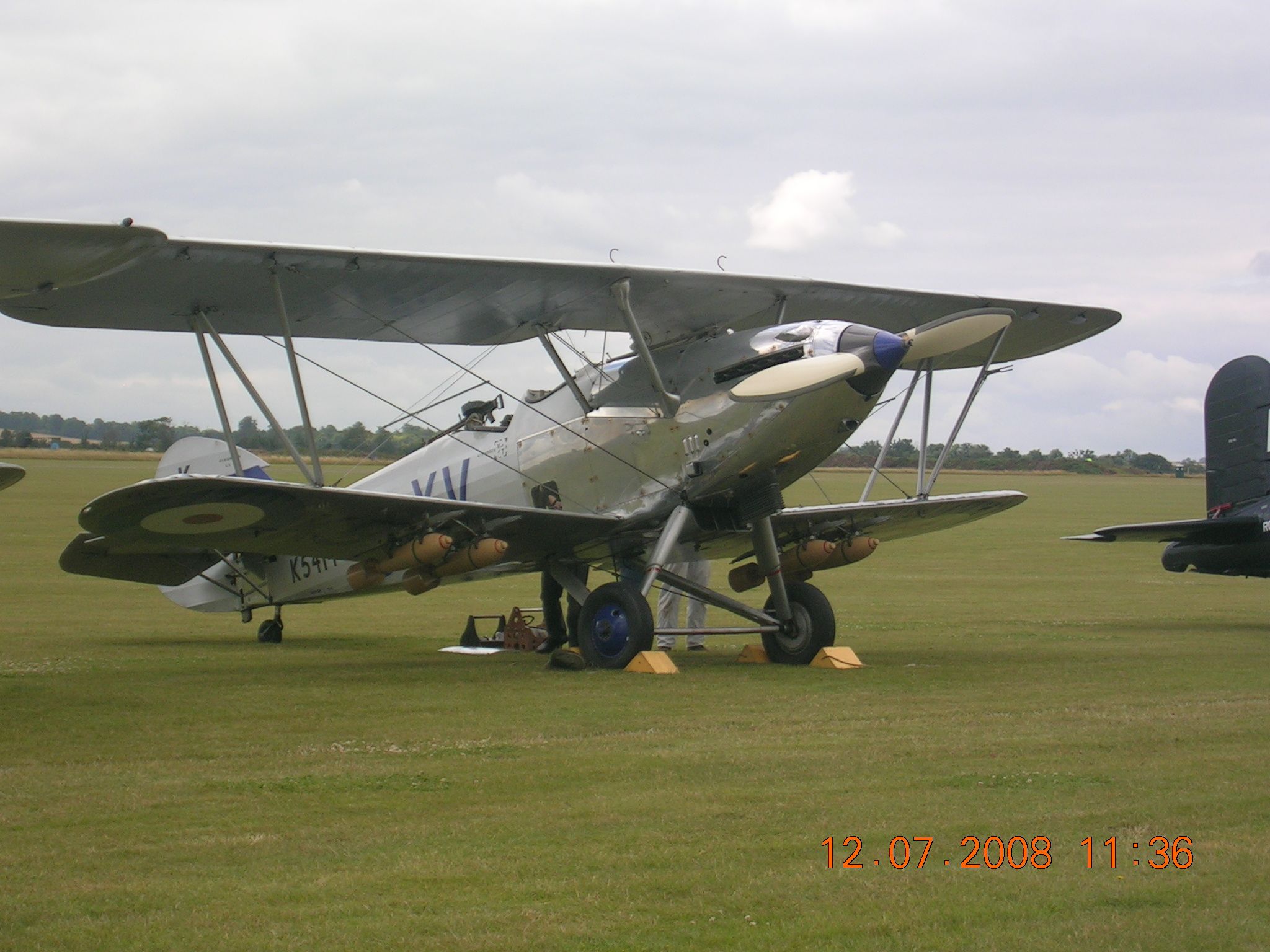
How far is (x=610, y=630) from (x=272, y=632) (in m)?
5.57

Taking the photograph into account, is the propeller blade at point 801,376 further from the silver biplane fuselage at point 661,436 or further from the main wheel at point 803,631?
the main wheel at point 803,631

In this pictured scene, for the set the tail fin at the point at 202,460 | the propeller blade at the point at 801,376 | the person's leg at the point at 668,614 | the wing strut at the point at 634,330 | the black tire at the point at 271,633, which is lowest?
the black tire at the point at 271,633

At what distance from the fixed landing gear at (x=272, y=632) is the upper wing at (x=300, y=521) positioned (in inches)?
93.5

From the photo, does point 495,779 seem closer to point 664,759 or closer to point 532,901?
point 664,759

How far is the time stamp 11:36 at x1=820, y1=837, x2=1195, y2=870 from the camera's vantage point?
15.4 feet

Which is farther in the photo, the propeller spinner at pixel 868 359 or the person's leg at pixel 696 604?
the person's leg at pixel 696 604

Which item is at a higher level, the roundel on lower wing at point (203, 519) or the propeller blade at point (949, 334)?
the propeller blade at point (949, 334)

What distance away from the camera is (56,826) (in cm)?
521

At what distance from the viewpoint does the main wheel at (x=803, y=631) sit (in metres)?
11.8

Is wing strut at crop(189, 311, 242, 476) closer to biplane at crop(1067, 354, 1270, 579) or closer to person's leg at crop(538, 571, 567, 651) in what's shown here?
person's leg at crop(538, 571, 567, 651)

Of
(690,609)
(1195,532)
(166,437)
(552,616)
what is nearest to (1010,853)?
(552,616)

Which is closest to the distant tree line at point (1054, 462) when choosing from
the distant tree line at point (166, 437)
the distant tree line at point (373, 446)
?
Answer: the distant tree line at point (373, 446)

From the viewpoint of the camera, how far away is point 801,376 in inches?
402

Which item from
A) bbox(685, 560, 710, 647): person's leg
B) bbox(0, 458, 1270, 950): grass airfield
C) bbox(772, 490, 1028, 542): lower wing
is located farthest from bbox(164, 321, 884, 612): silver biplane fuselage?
bbox(685, 560, 710, 647): person's leg
